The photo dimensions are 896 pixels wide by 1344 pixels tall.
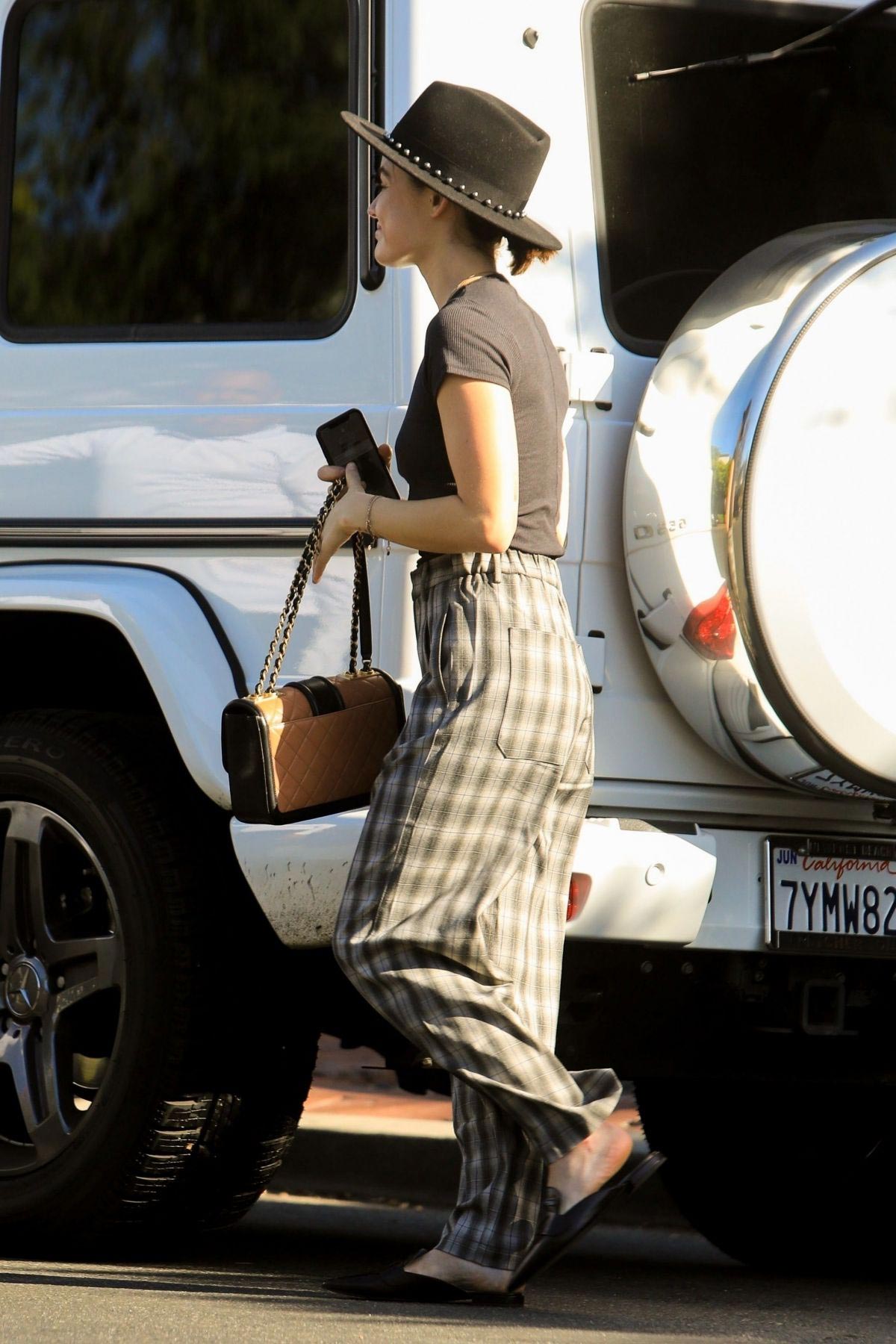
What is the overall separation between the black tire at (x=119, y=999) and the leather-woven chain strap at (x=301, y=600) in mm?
410

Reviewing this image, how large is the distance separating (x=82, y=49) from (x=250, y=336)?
71 cm

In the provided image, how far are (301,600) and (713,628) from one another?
69cm

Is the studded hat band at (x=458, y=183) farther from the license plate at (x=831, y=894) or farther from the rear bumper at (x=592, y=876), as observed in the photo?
the license plate at (x=831, y=894)

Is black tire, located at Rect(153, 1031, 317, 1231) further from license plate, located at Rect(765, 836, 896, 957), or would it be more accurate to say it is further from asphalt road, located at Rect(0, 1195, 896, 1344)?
license plate, located at Rect(765, 836, 896, 957)

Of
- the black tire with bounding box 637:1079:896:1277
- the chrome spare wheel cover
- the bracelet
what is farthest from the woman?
the black tire with bounding box 637:1079:896:1277

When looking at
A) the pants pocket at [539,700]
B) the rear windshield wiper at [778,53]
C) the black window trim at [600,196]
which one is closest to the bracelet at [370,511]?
the pants pocket at [539,700]

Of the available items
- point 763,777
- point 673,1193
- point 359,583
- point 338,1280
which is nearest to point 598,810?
point 763,777

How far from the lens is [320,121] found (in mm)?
4176

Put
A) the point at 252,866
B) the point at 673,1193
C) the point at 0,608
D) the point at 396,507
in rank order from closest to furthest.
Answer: the point at 396,507
the point at 252,866
the point at 0,608
the point at 673,1193

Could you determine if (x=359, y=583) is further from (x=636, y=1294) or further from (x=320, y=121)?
(x=636, y=1294)

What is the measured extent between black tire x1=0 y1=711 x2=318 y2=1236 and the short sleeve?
3.31ft

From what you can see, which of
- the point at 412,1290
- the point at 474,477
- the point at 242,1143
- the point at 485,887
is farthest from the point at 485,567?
the point at 242,1143

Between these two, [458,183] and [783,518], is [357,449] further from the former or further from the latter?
[783,518]

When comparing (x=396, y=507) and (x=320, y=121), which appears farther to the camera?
(x=320, y=121)
